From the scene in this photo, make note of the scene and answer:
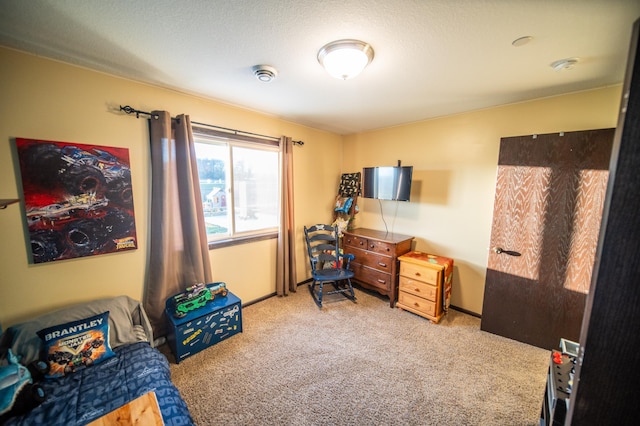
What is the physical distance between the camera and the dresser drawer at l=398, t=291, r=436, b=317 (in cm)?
262

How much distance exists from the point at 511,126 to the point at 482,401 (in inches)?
101

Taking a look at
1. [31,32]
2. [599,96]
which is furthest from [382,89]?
[31,32]

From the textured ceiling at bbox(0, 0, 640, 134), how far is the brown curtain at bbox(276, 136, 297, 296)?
0.97 metres

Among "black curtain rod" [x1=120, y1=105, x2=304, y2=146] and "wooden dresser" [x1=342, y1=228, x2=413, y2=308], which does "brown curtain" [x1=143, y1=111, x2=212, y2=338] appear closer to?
"black curtain rod" [x1=120, y1=105, x2=304, y2=146]

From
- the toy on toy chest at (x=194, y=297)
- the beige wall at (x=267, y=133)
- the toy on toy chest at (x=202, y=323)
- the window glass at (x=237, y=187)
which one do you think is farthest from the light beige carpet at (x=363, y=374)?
the window glass at (x=237, y=187)

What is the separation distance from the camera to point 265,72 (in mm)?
1774

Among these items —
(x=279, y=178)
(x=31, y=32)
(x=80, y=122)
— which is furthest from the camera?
(x=279, y=178)

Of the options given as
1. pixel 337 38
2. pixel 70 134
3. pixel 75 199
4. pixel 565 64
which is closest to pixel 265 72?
pixel 337 38

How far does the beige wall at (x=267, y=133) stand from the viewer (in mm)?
1590

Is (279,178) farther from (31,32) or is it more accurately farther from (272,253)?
(31,32)

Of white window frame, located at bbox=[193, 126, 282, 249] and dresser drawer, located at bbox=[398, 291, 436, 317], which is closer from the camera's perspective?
white window frame, located at bbox=[193, 126, 282, 249]

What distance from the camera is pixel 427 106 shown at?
2.54m

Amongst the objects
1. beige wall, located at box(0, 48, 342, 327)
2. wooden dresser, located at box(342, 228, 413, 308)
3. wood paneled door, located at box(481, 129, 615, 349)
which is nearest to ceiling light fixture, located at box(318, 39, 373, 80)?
beige wall, located at box(0, 48, 342, 327)

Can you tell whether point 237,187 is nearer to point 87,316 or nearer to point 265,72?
point 265,72
